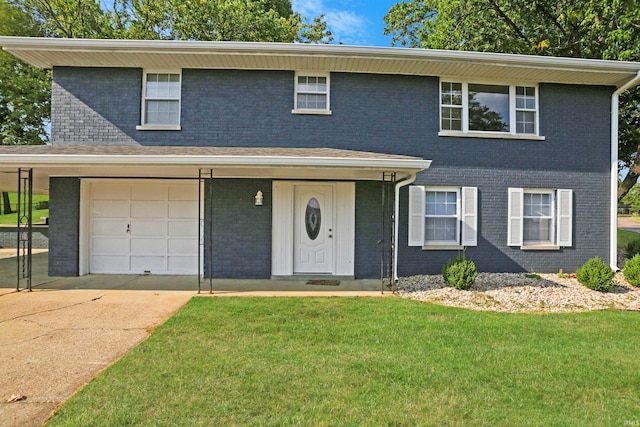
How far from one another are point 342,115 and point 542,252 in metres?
6.03

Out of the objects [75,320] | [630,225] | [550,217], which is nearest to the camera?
[75,320]

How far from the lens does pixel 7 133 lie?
66.0 ft

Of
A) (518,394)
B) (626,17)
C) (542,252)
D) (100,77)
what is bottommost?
(518,394)

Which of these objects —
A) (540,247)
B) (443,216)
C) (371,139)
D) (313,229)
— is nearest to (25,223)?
(313,229)

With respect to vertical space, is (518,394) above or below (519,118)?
below

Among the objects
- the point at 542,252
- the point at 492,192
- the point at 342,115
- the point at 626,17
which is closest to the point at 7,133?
the point at 342,115

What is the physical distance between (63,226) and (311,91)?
655cm

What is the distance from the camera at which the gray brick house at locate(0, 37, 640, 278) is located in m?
8.44

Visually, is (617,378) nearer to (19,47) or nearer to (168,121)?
(168,121)

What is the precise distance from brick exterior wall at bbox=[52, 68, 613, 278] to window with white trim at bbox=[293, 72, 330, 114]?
20 cm

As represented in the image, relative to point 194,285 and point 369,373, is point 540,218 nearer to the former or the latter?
point 369,373

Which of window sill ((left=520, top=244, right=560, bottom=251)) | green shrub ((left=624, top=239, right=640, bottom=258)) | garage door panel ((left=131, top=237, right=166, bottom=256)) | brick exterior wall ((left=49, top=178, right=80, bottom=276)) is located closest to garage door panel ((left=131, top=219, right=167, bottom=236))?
garage door panel ((left=131, top=237, right=166, bottom=256))

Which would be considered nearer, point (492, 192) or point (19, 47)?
point (19, 47)

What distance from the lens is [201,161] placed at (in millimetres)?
6395
